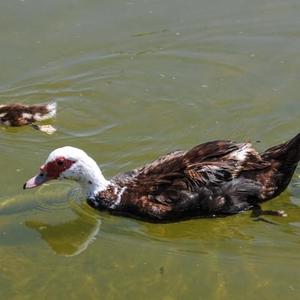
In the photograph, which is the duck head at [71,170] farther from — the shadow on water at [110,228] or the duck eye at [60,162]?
the shadow on water at [110,228]

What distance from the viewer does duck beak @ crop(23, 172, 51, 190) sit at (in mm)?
8047

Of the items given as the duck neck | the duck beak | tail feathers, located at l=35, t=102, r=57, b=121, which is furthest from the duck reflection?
tail feathers, located at l=35, t=102, r=57, b=121

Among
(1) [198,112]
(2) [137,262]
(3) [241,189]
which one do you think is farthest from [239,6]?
(2) [137,262]

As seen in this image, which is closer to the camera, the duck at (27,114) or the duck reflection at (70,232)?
the duck reflection at (70,232)

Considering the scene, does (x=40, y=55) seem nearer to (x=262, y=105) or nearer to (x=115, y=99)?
(x=115, y=99)

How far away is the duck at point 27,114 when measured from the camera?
9.67m

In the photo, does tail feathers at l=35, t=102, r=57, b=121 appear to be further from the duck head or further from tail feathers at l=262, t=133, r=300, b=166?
tail feathers at l=262, t=133, r=300, b=166

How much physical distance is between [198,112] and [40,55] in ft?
8.00

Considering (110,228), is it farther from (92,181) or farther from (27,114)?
(27,114)

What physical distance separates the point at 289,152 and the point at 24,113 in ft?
10.6

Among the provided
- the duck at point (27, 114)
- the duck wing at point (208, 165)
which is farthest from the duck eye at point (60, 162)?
the duck at point (27, 114)

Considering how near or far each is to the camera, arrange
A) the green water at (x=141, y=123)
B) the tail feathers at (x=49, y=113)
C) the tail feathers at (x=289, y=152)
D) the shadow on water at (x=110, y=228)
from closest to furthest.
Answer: the green water at (x=141, y=123)
the shadow on water at (x=110, y=228)
the tail feathers at (x=289, y=152)
the tail feathers at (x=49, y=113)

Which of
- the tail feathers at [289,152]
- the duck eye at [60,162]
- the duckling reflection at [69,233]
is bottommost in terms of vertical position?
the duckling reflection at [69,233]

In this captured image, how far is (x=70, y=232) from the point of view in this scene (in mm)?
8047
